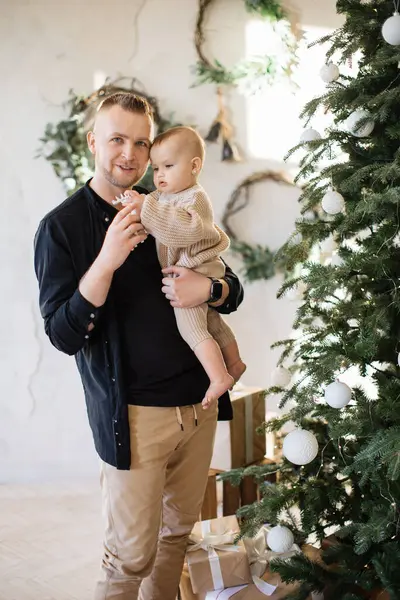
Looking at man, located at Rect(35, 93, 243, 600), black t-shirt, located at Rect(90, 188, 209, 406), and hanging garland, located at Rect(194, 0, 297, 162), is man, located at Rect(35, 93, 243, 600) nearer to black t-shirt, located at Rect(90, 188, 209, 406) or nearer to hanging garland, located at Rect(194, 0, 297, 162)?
black t-shirt, located at Rect(90, 188, 209, 406)

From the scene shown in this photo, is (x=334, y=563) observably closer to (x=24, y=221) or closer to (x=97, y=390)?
(x=97, y=390)

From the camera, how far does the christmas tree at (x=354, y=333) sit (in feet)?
5.62

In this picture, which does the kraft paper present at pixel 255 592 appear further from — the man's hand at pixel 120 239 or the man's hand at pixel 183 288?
the man's hand at pixel 120 239

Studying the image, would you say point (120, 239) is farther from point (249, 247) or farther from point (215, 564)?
point (249, 247)

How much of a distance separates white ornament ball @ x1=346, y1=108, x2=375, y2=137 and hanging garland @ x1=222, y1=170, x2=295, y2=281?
63.5 inches

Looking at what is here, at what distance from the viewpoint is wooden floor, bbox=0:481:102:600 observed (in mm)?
2576

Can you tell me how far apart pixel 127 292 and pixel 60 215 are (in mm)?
272

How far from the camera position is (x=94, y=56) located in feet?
10.8

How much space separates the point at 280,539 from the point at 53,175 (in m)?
2.20

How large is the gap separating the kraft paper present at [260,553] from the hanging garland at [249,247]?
61.4 inches

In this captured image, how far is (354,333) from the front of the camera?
1.86m

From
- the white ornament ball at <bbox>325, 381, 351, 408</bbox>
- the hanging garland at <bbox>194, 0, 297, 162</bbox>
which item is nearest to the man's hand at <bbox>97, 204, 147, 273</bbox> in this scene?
the white ornament ball at <bbox>325, 381, 351, 408</bbox>

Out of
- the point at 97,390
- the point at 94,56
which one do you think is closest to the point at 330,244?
the point at 97,390

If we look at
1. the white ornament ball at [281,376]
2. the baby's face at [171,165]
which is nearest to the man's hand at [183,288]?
the baby's face at [171,165]
